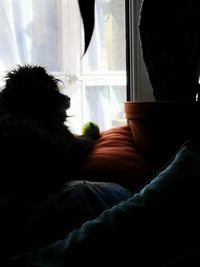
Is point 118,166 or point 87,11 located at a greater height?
point 87,11

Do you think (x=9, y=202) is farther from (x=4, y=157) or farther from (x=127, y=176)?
(x=127, y=176)

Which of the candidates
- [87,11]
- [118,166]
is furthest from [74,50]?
[118,166]

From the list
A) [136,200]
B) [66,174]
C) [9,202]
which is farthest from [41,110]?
[136,200]

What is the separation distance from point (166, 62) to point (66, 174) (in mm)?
486

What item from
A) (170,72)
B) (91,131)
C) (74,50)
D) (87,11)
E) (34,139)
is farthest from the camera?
(74,50)

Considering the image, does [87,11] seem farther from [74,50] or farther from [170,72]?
[74,50]

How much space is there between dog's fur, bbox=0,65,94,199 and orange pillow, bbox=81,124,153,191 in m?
0.04

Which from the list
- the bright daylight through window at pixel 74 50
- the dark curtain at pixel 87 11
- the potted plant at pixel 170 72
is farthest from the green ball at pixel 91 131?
the dark curtain at pixel 87 11

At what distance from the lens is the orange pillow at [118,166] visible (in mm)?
919

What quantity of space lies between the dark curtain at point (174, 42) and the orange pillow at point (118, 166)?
0.24m

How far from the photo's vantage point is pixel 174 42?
99cm

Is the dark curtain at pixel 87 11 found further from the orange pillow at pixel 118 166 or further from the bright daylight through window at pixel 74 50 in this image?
the bright daylight through window at pixel 74 50

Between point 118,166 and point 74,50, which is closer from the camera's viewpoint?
point 118,166

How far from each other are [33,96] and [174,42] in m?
0.48
